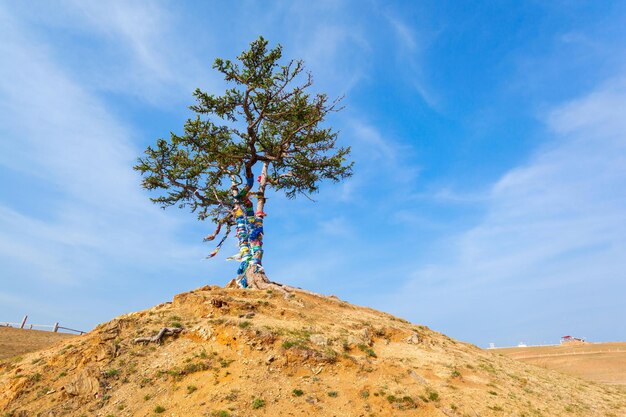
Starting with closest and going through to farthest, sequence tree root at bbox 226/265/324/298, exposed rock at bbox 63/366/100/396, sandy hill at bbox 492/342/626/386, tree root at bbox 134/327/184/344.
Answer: exposed rock at bbox 63/366/100/396 < tree root at bbox 134/327/184/344 < tree root at bbox 226/265/324/298 < sandy hill at bbox 492/342/626/386

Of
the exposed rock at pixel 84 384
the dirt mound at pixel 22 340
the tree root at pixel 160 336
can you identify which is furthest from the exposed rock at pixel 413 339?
the dirt mound at pixel 22 340

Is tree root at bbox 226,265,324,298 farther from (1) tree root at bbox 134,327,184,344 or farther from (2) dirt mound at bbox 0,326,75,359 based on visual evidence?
(2) dirt mound at bbox 0,326,75,359

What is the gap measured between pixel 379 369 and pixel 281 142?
15620 mm

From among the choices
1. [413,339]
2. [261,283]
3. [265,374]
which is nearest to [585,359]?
[413,339]

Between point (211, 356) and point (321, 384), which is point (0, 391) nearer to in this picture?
point (211, 356)

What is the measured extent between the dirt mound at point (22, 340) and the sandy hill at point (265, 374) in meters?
11.4

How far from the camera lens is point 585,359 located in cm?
4369

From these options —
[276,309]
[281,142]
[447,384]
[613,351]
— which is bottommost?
[447,384]

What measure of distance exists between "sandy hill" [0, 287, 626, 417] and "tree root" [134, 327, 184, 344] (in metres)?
0.19

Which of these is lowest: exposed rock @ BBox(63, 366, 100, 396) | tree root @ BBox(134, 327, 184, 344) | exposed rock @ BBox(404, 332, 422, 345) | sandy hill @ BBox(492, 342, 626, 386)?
exposed rock @ BBox(63, 366, 100, 396)

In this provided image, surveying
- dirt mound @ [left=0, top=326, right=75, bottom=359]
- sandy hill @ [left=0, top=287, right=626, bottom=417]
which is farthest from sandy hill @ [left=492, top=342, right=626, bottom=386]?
dirt mound @ [left=0, top=326, right=75, bottom=359]

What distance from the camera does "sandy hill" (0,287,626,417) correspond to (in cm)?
1386

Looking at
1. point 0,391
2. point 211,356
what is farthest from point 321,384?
point 0,391

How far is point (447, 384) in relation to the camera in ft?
52.1
